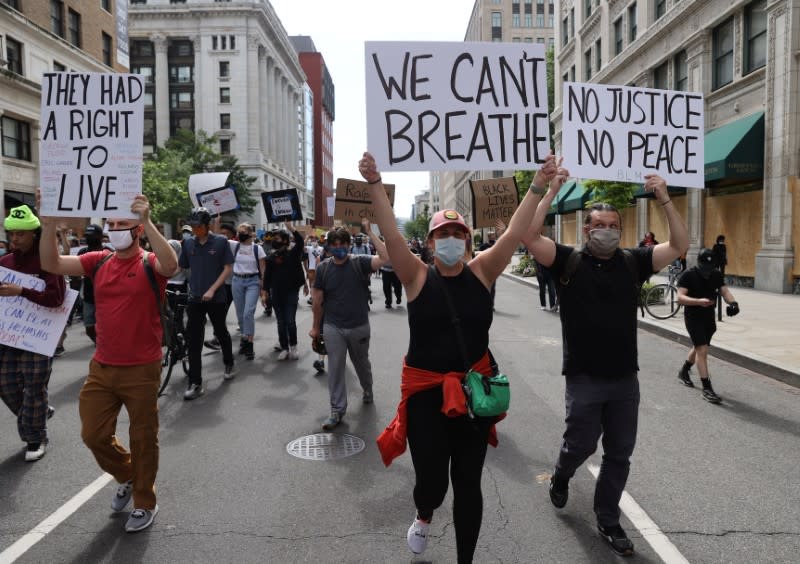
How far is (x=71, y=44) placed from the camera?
31844 millimetres

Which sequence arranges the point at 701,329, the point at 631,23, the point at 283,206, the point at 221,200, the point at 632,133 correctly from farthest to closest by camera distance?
the point at 631,23, the point at 283,206, the point at 221,200, the point at 701,329, the point at 632,133

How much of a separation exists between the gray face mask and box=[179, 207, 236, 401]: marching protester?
470 cm

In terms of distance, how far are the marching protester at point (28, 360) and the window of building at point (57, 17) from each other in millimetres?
32257

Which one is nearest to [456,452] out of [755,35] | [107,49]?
[755,35]

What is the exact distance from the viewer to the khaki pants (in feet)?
12.2

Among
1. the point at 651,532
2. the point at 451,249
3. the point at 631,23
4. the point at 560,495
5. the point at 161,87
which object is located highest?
the point at 161,87

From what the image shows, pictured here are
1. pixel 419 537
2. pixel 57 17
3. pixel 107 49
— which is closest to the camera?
pixel 419 537

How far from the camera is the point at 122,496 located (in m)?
3.92

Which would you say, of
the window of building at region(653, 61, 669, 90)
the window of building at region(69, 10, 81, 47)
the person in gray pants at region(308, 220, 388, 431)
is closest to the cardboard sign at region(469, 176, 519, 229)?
the person in gray pants at region(308, 220, 388, 431)

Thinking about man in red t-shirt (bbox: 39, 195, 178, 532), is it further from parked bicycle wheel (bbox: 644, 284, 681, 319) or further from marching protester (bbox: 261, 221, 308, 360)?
parked bicycle wheel (bbox: 644, 284, 681, 319)

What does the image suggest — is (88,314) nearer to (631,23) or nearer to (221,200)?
(221,200)

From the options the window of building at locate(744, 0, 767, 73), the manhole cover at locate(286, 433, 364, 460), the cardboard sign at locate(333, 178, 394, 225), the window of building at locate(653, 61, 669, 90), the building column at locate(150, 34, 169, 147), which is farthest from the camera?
the building column at locate(150, 34, 169, 147)

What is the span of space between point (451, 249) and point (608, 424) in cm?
147

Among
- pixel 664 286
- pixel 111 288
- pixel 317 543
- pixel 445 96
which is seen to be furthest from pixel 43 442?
pixel 664 286
